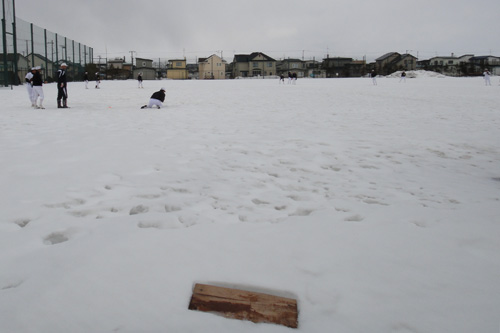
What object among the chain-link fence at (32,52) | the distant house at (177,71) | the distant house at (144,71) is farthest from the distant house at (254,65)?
the chain-link fence at (32,52)

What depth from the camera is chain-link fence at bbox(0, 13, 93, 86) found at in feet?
72.4

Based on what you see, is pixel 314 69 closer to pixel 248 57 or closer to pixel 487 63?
pixel 248 57

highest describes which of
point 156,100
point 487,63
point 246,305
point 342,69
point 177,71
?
point 487,63

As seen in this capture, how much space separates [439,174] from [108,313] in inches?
160

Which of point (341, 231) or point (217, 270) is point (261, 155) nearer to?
point (341, 231)

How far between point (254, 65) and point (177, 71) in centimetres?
2020

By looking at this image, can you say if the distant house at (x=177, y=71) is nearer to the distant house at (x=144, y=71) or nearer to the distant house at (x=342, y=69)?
the distant house at (x=144, y=71)

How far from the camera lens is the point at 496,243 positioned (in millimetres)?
2477

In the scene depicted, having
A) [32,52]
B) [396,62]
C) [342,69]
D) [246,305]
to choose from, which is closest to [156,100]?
[246,305]

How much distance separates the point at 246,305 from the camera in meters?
1.74

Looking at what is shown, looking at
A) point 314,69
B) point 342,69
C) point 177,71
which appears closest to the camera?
point 342,69

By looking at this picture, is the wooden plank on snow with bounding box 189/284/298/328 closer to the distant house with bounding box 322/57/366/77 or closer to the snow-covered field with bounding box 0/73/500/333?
the snow-covered field with bounding box 0/73/500/333

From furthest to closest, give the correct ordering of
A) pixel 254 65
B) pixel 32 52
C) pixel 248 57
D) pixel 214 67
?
pixel 248 57 → pixel 254 65 → pixel 214 67 → pixel 32 52

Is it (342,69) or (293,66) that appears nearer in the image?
(342,69)
